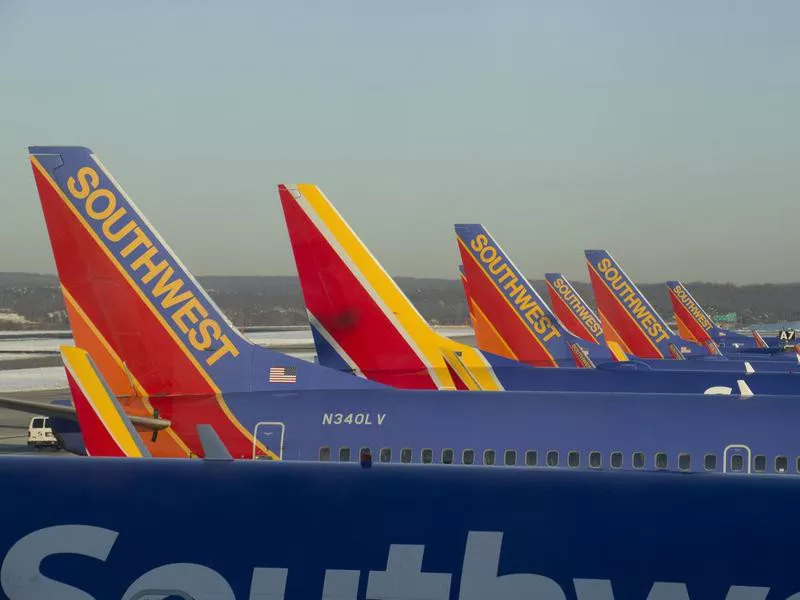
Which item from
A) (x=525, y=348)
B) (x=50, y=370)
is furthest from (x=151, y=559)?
(x=50, y=370)

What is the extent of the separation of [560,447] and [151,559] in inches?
473

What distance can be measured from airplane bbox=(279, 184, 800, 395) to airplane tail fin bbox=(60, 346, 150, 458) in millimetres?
11773

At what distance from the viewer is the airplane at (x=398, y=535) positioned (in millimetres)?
9805

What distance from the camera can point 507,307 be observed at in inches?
1670

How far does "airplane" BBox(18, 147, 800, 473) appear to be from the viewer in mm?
21125

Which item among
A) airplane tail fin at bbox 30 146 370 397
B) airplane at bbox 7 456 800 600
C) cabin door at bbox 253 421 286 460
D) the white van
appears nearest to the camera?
airplane at bbox 7 456 800 600

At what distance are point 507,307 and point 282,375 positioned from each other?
67.4 feet

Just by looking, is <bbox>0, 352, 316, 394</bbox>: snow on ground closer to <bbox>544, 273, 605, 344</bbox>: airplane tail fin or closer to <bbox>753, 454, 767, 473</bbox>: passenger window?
<bbox>544, 273, 605, 344</bbox>: airplane tail fin

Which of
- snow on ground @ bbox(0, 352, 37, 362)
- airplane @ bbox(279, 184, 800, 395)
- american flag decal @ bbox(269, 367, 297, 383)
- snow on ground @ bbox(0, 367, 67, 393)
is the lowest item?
snow on ground @ bbox(0, 367, 67, 393)

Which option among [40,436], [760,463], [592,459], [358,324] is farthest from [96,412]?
[40,436]

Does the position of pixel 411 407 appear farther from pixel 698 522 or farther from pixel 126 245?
pixel 698 522

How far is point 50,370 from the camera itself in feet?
349

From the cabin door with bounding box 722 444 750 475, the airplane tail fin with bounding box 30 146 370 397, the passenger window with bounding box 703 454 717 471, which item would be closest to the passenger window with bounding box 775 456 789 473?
the cabin door with bounding box 722 444 750 475

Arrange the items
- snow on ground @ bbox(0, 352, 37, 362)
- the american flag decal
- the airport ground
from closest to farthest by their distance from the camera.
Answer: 1. the american flag decal
2. the airport ground
3. snow on ground @ bbox(0, 352, 37, 362)
